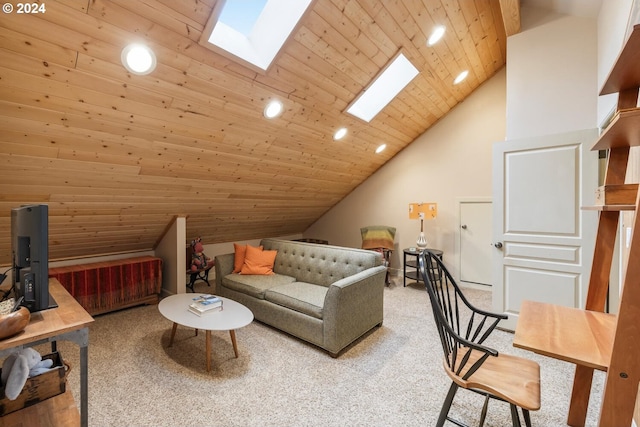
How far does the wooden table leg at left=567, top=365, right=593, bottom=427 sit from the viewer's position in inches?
65.4

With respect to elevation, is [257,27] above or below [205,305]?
above

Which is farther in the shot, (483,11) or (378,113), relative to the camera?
(378,113)

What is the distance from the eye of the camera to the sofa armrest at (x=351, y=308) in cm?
246

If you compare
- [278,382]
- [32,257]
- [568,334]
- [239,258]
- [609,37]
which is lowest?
[278,382]

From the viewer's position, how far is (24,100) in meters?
1.73

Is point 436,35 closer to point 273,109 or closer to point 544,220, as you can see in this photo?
point 273,109

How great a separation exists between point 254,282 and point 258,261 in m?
0.44

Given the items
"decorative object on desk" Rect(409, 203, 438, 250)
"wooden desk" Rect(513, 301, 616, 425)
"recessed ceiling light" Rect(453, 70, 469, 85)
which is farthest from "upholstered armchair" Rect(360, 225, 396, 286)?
"wooden desk" Rect(513, 301, 616, 425)

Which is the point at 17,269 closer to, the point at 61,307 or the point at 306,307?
the point at 61,307

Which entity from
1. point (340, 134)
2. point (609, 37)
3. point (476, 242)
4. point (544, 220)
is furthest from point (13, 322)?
point (476, 242)

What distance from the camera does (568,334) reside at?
1202 millimetres

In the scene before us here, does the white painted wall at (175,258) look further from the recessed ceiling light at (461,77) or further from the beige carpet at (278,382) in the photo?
the recessed ceiling light at (461,77)

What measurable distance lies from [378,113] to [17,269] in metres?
3.32

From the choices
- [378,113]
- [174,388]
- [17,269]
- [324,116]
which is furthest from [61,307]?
[378,113]
